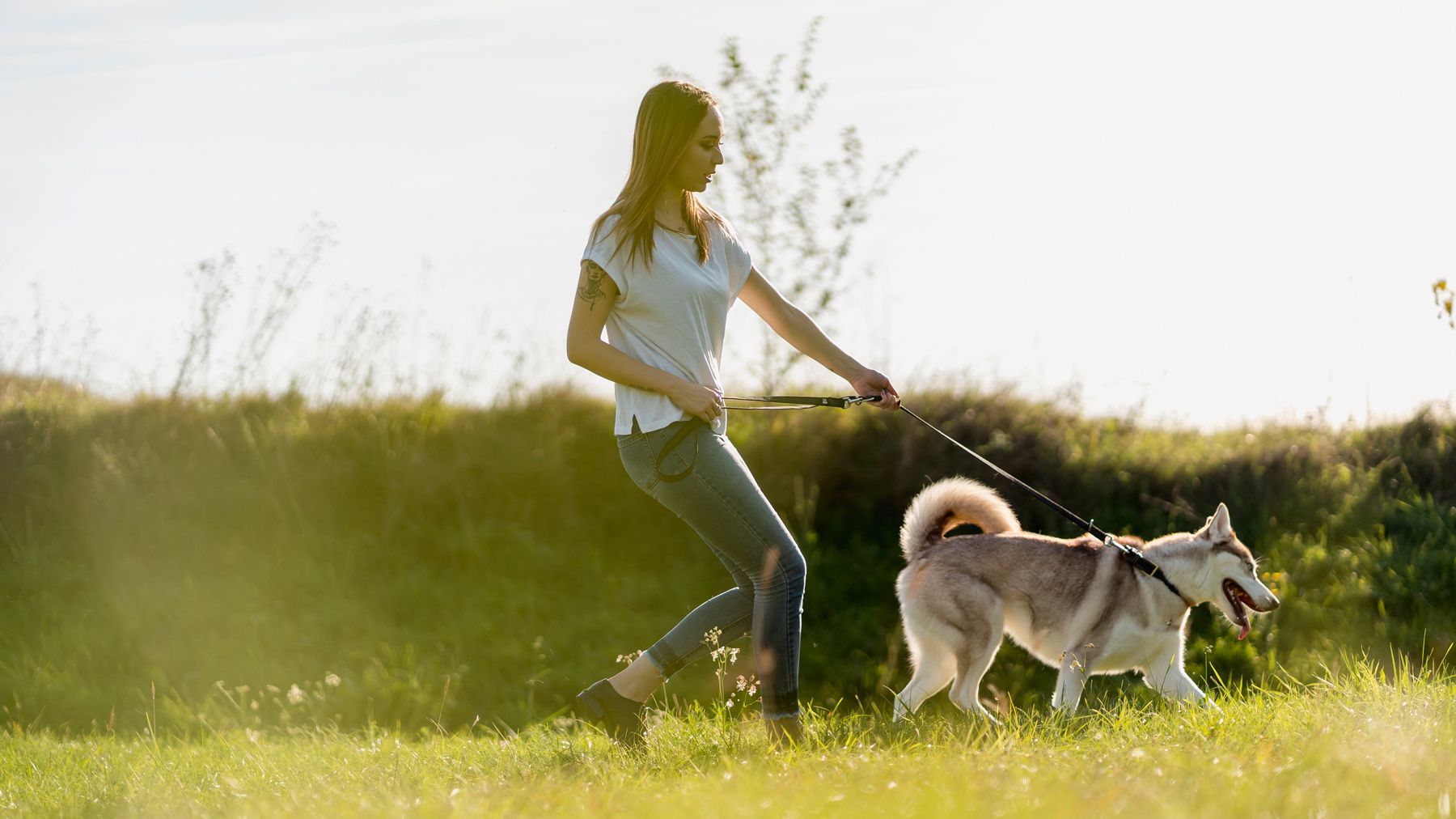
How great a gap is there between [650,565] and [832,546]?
1304 millimetres

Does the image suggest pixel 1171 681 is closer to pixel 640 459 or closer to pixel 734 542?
pixel 734 542

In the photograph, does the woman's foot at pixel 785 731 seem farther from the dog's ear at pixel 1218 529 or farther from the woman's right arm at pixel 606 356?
the dog's ear at pixel 1218 529

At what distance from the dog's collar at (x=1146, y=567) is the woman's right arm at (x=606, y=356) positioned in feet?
8.45

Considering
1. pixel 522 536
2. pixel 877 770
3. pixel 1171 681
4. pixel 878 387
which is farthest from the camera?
pixel 522 536

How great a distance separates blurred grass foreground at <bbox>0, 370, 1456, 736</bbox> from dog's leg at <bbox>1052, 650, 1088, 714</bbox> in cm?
179

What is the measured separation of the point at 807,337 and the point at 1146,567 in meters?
2.17

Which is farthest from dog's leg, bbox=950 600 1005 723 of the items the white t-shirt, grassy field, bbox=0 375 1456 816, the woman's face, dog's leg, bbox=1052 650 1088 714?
the woman's face

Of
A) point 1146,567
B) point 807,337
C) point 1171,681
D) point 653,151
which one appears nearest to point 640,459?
point 807,337

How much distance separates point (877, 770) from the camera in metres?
4.01

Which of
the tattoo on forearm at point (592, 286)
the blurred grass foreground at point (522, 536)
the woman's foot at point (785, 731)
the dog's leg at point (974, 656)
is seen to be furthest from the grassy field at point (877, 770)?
the blurred grass foreground at point (522, 536)

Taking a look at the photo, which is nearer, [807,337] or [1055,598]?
[807,337]

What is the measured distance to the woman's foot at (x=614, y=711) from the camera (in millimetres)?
4727

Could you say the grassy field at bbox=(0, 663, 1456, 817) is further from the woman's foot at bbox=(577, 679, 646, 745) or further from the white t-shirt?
the white t-shirt

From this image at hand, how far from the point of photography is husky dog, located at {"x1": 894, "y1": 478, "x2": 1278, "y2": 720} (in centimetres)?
593
